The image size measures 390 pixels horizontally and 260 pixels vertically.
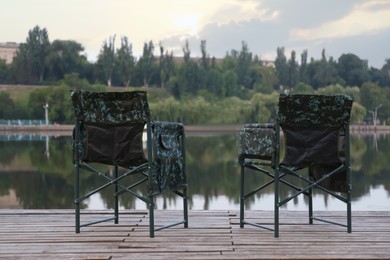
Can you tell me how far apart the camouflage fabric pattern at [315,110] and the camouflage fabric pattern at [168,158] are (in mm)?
776

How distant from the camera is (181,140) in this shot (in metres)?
4.30

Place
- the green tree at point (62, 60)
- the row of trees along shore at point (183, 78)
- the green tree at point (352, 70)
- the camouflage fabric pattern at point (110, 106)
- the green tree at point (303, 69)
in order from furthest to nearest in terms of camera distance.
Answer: the green tree at point (352, 70)
the green tree at point (303, 69)
the green tree at point (62, 60)
the row of trees along shore at point (183, 78)
the camouflage fabric pattern at point (110, 106)

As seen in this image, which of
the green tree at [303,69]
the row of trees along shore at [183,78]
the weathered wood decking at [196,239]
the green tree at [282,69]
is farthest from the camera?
the green tree at [282,69]

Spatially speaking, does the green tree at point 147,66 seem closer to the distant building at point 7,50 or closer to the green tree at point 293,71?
the green tree at point 293,71

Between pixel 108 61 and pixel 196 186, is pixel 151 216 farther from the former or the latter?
pixel 108 61

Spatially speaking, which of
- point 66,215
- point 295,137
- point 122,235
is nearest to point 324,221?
point 295,137

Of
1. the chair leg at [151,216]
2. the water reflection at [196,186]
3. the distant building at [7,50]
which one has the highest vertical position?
the distant building at [7,50]

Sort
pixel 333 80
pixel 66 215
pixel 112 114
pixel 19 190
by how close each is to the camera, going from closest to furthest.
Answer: pixel 112 114 → pixel 66 215 → pixel 19 190 → pixel 333 80

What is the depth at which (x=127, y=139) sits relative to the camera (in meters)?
4.04

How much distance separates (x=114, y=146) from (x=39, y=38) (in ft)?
306

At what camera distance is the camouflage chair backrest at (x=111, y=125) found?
3.92m

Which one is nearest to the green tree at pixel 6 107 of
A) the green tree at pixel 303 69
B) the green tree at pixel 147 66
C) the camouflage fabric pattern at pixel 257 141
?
the green tree at pixel 147 66

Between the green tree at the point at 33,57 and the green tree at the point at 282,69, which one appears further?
the green tree at the point at 282,69

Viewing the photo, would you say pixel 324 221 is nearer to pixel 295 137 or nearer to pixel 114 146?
pixel 295 137
